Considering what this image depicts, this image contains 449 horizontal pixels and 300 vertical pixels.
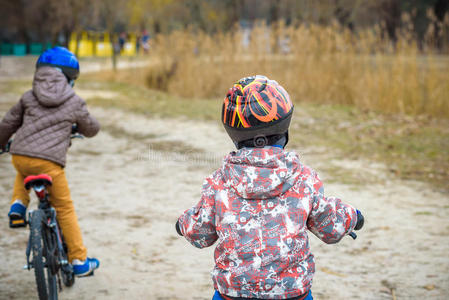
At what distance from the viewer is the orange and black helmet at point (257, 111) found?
6.82 feet

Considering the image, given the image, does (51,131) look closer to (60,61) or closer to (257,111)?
(60,61)

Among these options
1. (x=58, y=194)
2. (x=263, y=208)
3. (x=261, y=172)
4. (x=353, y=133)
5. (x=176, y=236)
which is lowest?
(x=353, y=133)

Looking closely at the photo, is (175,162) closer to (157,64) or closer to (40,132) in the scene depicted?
(40,132)

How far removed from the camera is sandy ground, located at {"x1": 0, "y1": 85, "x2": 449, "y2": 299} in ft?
13.4

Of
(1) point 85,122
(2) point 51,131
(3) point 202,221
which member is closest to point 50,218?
(2) point 51,131

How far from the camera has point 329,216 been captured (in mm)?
2135

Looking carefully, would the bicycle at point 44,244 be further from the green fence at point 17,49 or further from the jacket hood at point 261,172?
the green fence at point 17,49

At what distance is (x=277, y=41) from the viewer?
13797 mm

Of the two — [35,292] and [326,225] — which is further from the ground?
[326,225]

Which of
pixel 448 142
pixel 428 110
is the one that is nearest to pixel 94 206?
pixel 448 142

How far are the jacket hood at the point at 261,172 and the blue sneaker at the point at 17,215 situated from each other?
77.9 inches

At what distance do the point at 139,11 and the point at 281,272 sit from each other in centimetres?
5449

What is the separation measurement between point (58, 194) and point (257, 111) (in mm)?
2013

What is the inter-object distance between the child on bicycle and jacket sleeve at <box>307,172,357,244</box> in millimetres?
2027
